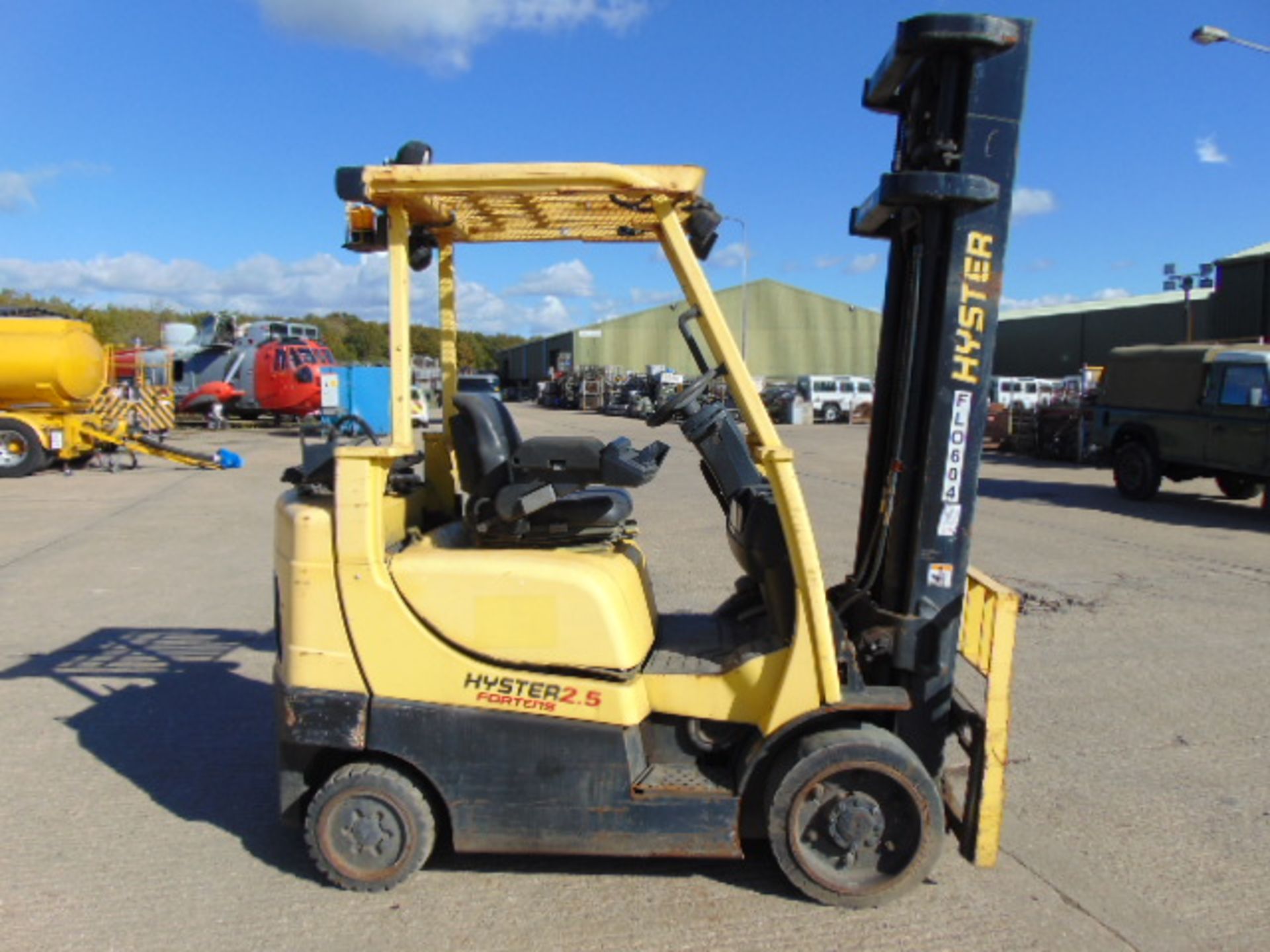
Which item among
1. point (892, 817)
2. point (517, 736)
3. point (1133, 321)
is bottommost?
point (892, 817)

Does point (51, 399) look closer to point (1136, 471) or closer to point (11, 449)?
point (11, 449)

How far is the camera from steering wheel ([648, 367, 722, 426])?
353cm

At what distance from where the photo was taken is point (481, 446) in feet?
13.3

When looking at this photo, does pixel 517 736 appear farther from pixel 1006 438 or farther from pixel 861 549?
pixel 1006 438

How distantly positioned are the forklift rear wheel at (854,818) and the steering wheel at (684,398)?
1341 millimetres

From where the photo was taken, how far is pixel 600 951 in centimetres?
321

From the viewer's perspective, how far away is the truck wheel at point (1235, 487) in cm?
1459

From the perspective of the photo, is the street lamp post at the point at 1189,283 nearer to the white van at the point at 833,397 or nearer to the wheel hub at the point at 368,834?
the white van at the point at 833,397

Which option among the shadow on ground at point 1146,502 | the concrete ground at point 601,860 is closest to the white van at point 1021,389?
the shadow on ground at point 1146,502

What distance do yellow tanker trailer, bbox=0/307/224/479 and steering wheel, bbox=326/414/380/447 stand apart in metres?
16.0

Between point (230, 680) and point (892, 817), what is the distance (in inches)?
173

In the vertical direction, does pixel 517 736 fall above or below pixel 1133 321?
below

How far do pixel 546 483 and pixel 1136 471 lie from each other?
13897 millimetres

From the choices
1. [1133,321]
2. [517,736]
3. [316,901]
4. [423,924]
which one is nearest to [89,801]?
[316,901]
